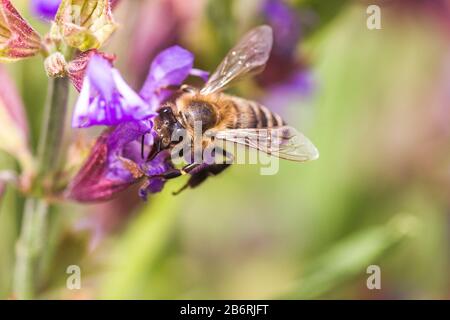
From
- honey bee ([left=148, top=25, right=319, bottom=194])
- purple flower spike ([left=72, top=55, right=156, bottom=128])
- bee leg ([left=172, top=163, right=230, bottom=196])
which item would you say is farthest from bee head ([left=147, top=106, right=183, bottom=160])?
purple flower spike ([left=72, top=55, right=156, bottom=128])

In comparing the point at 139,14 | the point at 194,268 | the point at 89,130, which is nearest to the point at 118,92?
the point at 89,130

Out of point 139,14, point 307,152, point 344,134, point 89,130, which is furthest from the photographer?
point 344,134

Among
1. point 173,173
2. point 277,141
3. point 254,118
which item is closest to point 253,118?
point 254,118

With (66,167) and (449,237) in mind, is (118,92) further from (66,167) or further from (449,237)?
(449,237)

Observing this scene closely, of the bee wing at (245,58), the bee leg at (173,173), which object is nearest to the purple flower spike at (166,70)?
the bee leg at (173,173)

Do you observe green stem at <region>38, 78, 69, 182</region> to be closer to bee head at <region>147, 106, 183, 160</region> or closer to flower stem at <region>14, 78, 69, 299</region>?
flower stem at <region>14, 78, 69, 299</region>

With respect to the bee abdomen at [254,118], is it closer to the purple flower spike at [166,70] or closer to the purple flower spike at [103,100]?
Answer: the purple flower spike at [166,70]

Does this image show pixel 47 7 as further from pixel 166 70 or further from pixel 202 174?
pixel 202 174
